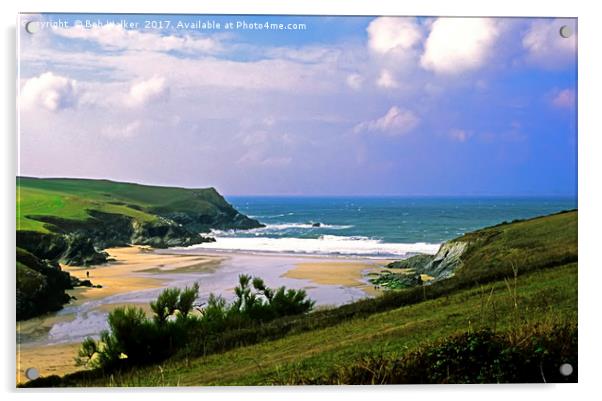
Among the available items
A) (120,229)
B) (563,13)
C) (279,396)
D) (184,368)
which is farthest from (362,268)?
(563,13)

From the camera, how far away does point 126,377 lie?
5.05m

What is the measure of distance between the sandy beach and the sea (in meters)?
0.10

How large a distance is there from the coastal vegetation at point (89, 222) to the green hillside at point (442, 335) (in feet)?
2.32

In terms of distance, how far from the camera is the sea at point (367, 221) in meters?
5.31

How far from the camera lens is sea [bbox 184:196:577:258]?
5309mm

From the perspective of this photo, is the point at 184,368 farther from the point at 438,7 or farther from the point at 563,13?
the point at 563,13

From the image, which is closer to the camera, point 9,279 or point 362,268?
point 9,279

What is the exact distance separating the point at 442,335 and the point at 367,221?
101 centimetres

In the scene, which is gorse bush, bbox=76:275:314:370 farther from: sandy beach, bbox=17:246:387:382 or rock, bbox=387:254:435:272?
rock, bbox=387:254:435:272

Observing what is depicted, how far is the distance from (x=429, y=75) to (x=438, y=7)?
486 millimetres

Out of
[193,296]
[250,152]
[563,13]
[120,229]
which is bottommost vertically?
[193,296]

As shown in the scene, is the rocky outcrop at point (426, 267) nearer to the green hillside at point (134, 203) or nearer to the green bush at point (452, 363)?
the green bush at point (452, 363)

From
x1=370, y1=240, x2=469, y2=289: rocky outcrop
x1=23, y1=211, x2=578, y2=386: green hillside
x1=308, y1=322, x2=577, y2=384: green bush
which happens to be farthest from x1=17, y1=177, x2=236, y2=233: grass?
x1=308, y1=322, x2=577, y2=384: green bush

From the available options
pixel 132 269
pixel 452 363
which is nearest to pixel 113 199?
pixel 132 269
